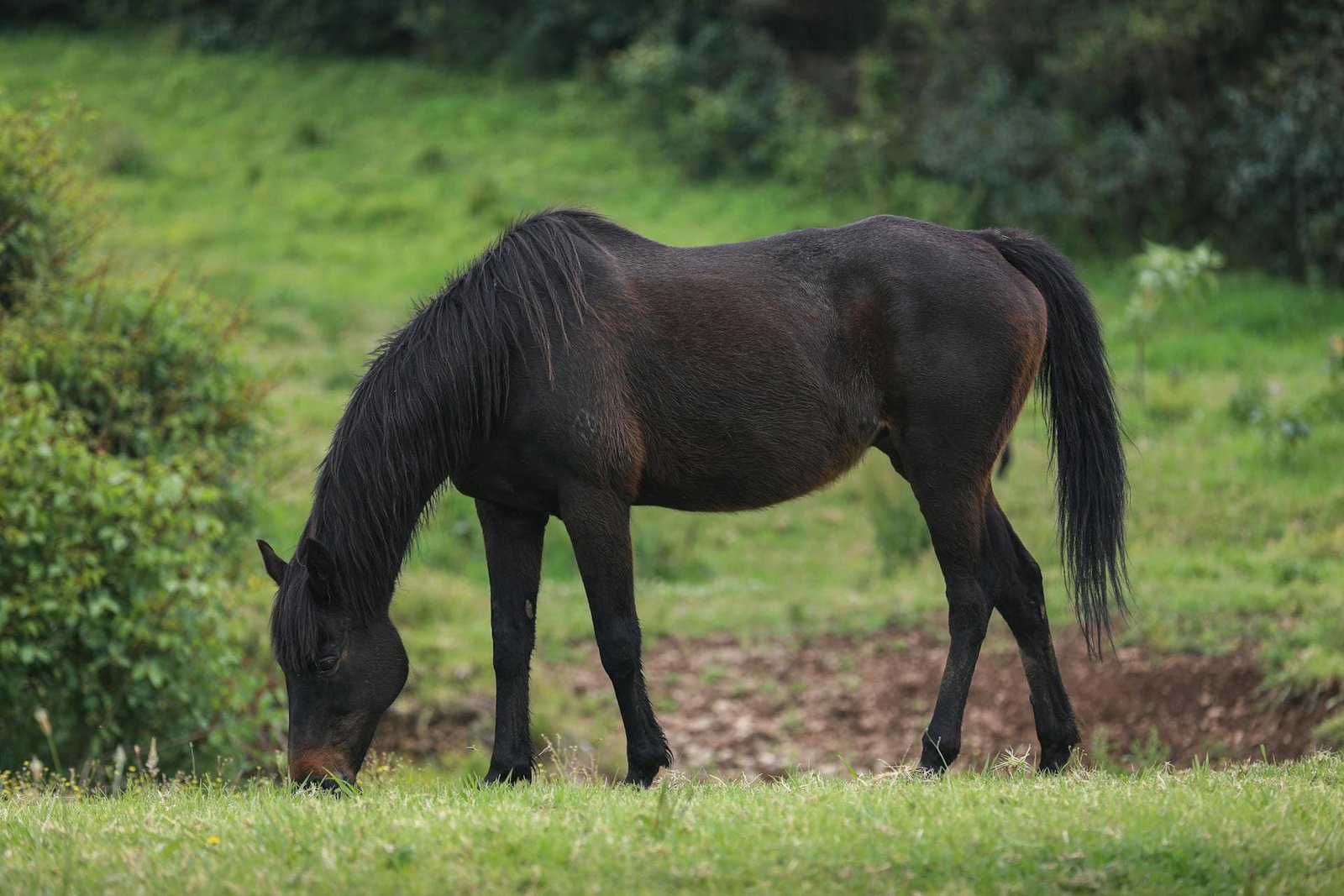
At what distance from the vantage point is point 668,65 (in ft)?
83.6

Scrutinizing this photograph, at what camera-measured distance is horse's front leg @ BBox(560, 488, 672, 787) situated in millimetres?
5398

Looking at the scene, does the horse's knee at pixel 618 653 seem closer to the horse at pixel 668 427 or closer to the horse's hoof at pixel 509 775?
the horse at pixel 668 427

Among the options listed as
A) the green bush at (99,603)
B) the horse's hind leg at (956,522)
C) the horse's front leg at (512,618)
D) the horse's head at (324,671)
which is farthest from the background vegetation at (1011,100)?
the horse's head at (324,671)

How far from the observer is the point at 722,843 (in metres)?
3.94

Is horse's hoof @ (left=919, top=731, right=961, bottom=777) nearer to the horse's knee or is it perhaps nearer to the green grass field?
the green grass field

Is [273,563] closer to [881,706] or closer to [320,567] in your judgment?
[320,567]

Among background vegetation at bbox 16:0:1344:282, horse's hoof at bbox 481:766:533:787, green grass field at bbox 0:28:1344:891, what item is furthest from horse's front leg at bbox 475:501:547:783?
background vegetation at bbox 16:0:1344:282

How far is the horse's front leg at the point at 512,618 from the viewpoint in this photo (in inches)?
219

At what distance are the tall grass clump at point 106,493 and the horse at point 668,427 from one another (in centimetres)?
203

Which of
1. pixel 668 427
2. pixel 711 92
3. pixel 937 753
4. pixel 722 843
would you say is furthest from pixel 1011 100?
pixel 722 843

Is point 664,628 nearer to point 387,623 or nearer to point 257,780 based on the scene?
point 257,780

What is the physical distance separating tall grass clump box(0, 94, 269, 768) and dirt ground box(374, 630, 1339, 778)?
1.94 m

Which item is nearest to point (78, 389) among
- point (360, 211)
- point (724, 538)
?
point (724, 538)

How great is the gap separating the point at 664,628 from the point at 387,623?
22.2ft
